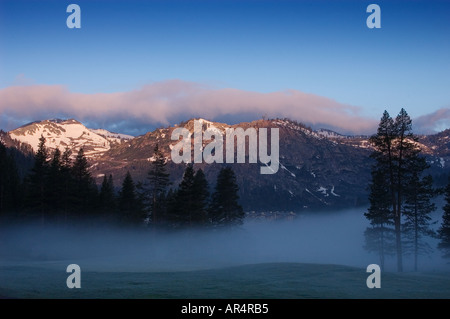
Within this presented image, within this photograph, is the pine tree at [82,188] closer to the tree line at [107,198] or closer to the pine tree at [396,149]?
the tree line at [107,198]

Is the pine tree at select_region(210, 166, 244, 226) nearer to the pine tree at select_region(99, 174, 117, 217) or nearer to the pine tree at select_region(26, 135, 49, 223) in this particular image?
the pine tree at select_region(99, 174, 117, 217)

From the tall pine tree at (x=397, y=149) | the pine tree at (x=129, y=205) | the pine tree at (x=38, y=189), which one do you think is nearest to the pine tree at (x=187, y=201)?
the pine tree at (x=129, y=205)

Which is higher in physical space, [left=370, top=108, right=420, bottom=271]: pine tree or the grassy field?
[left=370, top=108, right=420, bottom=271]: pine tree

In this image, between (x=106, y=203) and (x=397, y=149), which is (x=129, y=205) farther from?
(x=397, y=149)

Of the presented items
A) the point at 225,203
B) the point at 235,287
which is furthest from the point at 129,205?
the point at 235,287

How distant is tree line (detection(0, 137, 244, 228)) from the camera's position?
226 feet

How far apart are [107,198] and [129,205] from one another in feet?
20.6

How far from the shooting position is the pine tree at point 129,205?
77.6 meters

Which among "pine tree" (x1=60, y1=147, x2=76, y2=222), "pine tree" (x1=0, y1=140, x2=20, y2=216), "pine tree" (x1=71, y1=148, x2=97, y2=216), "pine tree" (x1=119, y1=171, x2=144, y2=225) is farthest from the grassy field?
"pine tree" (x1=0, y1=140, x2=20, y2=216)

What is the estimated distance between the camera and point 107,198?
83.0 metres
